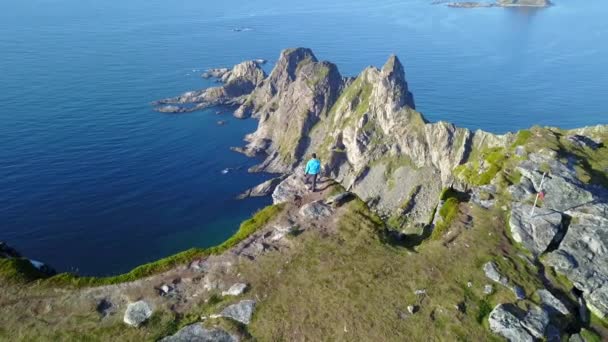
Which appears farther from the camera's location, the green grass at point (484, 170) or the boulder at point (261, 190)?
the boulder at point (261, 190)

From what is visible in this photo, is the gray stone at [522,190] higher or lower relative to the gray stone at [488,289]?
higher


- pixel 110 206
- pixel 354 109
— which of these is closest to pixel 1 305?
pixel 110 206

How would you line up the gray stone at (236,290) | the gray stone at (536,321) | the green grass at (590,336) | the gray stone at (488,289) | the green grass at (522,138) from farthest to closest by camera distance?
the green grass at (522,138)
the gray stone at (488,289)
the gray stone at (236,290)
the green grass at (590,336)
the gray stone at (536,321)

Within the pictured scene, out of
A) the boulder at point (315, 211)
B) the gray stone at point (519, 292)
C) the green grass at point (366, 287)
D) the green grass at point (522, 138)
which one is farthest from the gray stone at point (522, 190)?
the boulder at point (315, 211)

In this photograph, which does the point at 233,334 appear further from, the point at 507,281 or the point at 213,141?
the point at 213,141

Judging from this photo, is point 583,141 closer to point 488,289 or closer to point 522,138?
point 522,138

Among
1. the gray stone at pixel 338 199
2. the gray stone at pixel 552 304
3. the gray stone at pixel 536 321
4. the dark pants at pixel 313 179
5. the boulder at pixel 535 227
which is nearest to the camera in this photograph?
the gray stone at pixel 536 321

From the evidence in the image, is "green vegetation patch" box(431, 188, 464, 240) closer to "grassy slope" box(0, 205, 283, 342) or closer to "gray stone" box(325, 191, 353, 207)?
"gray stone" box(325, 191, 353, 207)

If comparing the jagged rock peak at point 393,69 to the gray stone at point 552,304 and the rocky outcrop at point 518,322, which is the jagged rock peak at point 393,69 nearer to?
the gray stone at point 552,304
